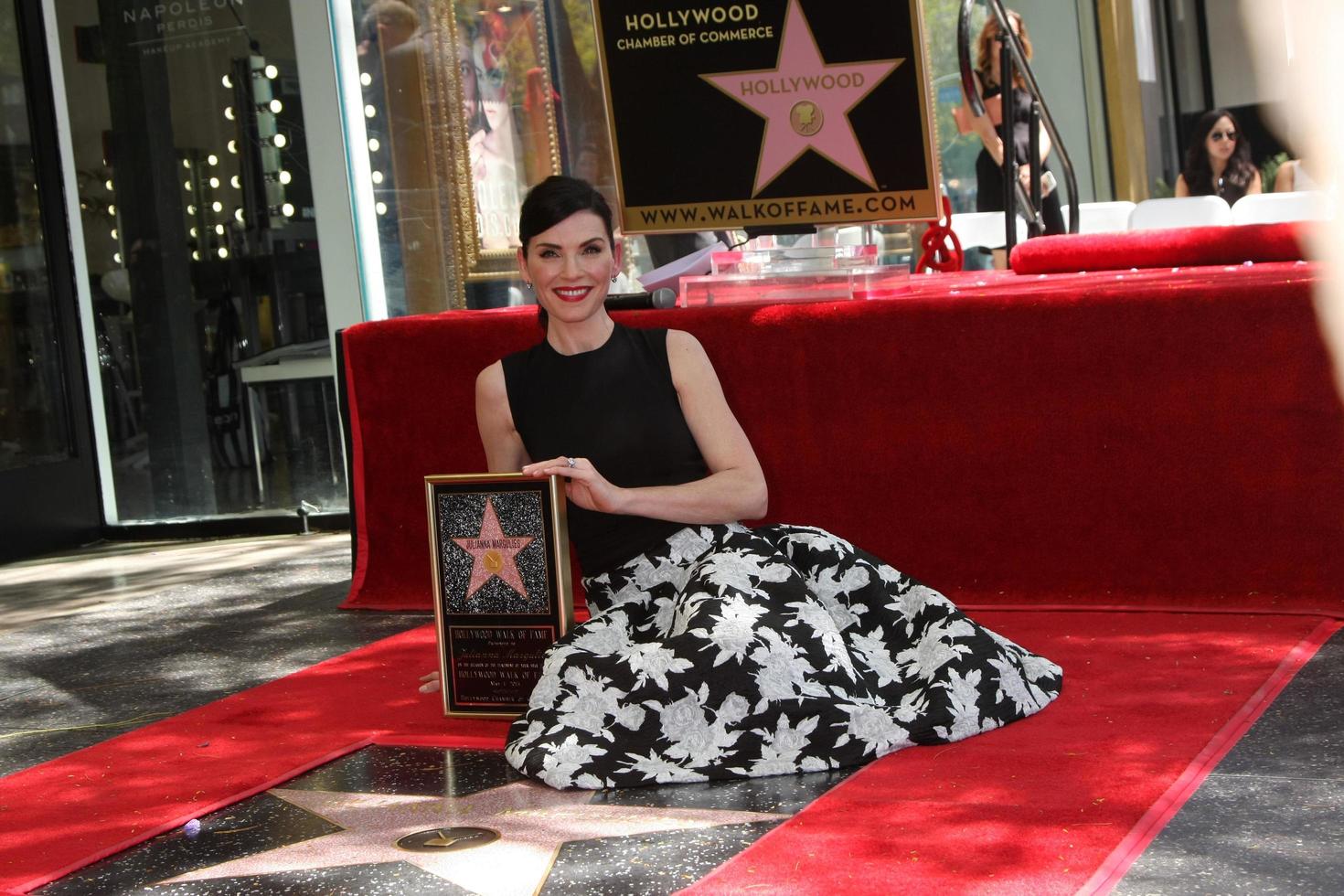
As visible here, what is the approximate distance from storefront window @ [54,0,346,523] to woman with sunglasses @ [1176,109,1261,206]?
5293mm

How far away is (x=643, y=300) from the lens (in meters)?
3.86

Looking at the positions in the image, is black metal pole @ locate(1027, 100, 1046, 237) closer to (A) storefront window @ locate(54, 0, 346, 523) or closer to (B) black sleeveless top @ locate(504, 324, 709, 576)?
(A) storefront window @ locate(54, 0, 346, 523)

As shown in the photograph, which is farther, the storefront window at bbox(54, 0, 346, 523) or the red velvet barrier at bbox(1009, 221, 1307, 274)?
the storefront window at bbox(54, 0, 346, 523)

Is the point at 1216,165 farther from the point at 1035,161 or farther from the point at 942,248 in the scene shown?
the point at 942,248

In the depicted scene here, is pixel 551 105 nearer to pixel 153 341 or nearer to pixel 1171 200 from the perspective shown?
pixel 153 341

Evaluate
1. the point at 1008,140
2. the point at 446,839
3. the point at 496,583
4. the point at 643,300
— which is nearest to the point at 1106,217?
the point at 1008,140

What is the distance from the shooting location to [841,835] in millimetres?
2129

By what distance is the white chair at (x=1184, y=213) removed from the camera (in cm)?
755

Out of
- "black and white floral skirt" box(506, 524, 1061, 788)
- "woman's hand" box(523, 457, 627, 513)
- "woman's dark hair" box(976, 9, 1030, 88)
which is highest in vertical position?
"woman's dark hair" box(976, 9, 1030, 88)

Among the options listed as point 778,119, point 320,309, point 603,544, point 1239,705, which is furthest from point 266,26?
point 1239,705

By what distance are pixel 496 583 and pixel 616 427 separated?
35 centimetres

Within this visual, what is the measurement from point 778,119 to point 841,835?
2.10 metres

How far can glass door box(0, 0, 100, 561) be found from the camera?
20.0 ft

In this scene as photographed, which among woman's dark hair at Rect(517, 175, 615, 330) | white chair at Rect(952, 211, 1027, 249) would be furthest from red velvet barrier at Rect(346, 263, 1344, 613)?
white chair at Rect(952, 211, 1027, 249)
